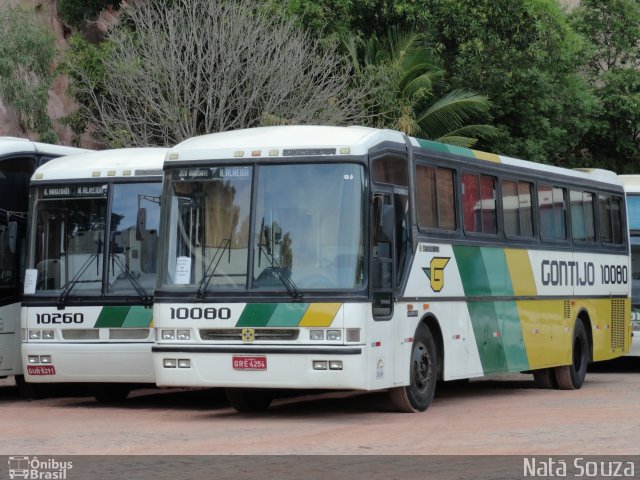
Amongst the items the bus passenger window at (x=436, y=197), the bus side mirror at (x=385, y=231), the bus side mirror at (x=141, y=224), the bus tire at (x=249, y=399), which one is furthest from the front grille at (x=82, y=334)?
the bus passenger window at (x=436, y=197)

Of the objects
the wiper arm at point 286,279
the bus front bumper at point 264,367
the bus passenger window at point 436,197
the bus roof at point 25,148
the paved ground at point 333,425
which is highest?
the bus roof at point 25,148

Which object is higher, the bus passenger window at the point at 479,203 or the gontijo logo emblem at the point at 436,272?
the bus passenger window at the point at 479,203

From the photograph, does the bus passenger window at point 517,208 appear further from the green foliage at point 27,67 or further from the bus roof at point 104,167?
the green foliage at point 27,67

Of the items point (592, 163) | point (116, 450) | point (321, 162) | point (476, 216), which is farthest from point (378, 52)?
point (116, 450)

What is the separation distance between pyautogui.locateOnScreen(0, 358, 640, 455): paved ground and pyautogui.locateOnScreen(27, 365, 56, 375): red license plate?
1.55 feet

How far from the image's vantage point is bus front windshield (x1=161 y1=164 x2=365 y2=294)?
Answer: 1454cm

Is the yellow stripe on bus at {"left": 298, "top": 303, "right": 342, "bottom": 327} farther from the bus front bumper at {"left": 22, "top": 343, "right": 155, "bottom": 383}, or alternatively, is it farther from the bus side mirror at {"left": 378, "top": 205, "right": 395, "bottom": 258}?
the bus front bumper at {"left": 22, "top": 343, "right": 155, "bottom": 383}

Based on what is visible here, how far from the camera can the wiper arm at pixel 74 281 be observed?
1698 cm

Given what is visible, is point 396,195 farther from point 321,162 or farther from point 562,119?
point 562,119

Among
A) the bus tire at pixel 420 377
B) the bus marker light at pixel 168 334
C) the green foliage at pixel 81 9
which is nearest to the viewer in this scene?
the bus marker light at pixel 168 334

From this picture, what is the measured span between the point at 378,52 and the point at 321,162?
24956 mm

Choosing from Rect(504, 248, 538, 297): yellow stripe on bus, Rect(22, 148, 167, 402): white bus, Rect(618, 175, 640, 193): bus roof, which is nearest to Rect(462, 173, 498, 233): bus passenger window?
Rect(504, 248, 538, 297): yellow stripe on bus

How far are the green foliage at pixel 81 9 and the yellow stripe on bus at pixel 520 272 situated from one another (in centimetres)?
2648

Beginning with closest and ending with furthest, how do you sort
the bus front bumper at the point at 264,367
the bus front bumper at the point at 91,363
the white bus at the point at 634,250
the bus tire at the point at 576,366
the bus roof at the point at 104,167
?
the bus front bumper at the point at 264,367
the bus front bumper at the point at 91,363
the bus roof at the point at 104,167
the bus tire at the point at 576,366
the white bus at the point at 634,250
